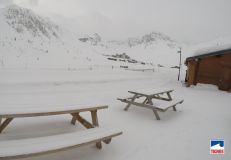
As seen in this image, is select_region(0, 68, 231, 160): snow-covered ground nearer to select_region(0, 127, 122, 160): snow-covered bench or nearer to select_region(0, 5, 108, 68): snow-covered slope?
select_region(0, 127, 122, 160): snow-covered bench

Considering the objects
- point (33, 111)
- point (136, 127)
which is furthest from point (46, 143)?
point (136, 127)

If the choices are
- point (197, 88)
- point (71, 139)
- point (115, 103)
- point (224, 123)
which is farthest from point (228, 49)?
point (71, 139)

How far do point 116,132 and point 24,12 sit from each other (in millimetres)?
39524

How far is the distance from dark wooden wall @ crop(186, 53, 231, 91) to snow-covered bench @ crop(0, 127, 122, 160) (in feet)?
38.5

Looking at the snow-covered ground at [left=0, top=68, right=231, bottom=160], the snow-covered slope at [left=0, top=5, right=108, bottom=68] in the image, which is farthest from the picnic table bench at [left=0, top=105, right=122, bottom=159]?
the snow-covered slope at [left=0, top=5, right=108, bottom=68]

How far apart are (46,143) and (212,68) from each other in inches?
527

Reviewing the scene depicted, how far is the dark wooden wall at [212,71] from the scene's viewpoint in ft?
43.8

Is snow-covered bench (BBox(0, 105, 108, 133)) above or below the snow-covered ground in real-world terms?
above

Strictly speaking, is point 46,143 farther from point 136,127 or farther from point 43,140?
point 136,127

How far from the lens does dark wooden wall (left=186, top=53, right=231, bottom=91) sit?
1335 centimetres
